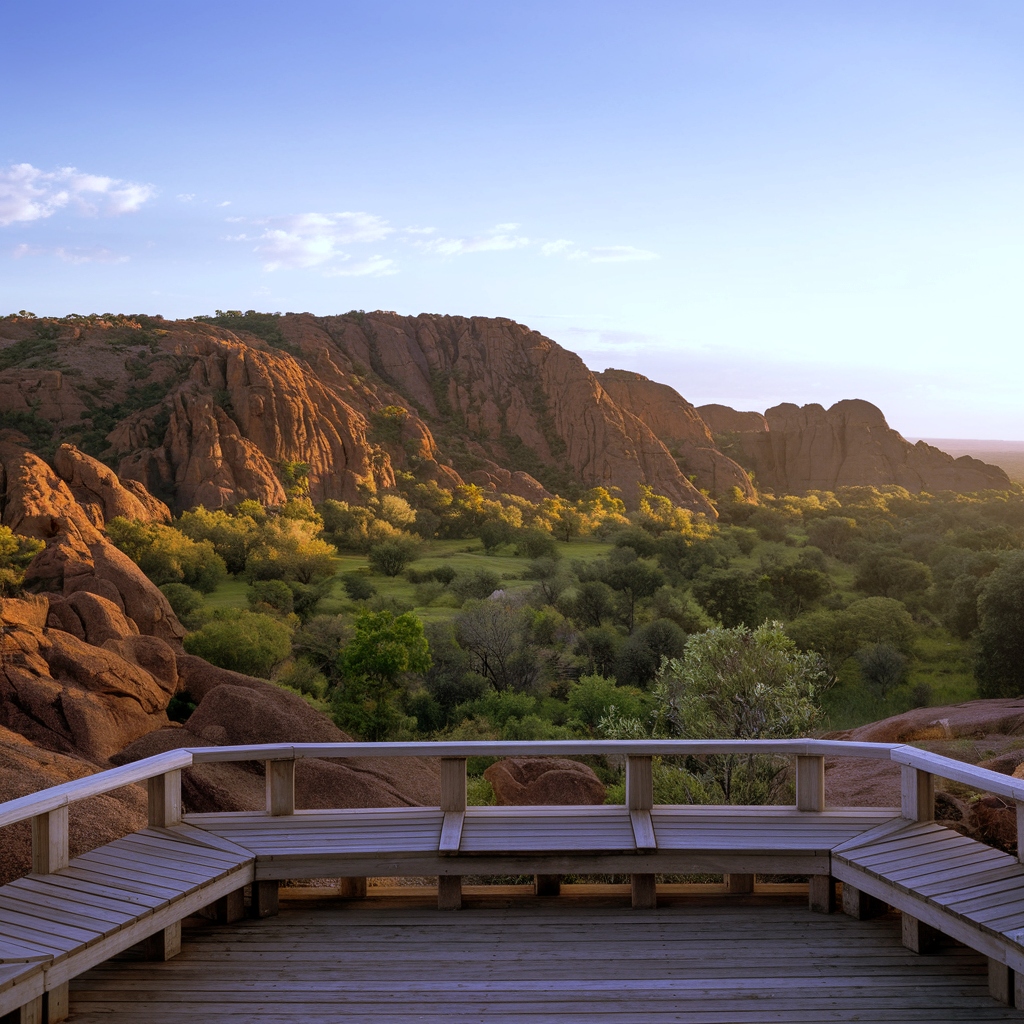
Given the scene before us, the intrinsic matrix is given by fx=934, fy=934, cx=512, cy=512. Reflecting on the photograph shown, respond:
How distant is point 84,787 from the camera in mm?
4965

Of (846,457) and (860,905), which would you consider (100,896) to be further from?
(846,457)

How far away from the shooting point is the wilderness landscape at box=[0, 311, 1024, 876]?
12.1 meters

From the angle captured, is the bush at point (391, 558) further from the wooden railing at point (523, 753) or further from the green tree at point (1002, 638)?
the wooden railing at point (523, 753)

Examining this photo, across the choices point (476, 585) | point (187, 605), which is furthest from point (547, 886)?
point (476, 585)

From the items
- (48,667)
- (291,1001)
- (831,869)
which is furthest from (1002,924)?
(48,667)

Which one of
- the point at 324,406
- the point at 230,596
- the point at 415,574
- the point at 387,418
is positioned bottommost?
the point at 230,596

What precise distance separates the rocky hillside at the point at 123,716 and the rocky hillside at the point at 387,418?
83.4ft

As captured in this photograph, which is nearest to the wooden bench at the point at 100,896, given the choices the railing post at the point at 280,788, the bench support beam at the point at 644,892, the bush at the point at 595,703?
the railing post at the point at 280,788

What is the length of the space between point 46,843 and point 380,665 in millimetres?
15353

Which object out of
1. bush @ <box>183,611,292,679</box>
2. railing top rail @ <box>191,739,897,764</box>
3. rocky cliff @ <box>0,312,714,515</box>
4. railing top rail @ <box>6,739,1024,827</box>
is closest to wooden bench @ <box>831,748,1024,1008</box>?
railing top rail @ <box>6,739,1024,827</box>

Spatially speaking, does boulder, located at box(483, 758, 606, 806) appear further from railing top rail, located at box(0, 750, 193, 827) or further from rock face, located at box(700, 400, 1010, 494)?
rock face, located at box(700, 400, 1010, 494)

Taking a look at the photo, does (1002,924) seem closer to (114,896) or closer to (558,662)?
(114,896)

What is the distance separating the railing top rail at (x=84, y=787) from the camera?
455cm

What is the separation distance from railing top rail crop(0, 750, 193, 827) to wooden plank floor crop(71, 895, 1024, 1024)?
0.87 m
